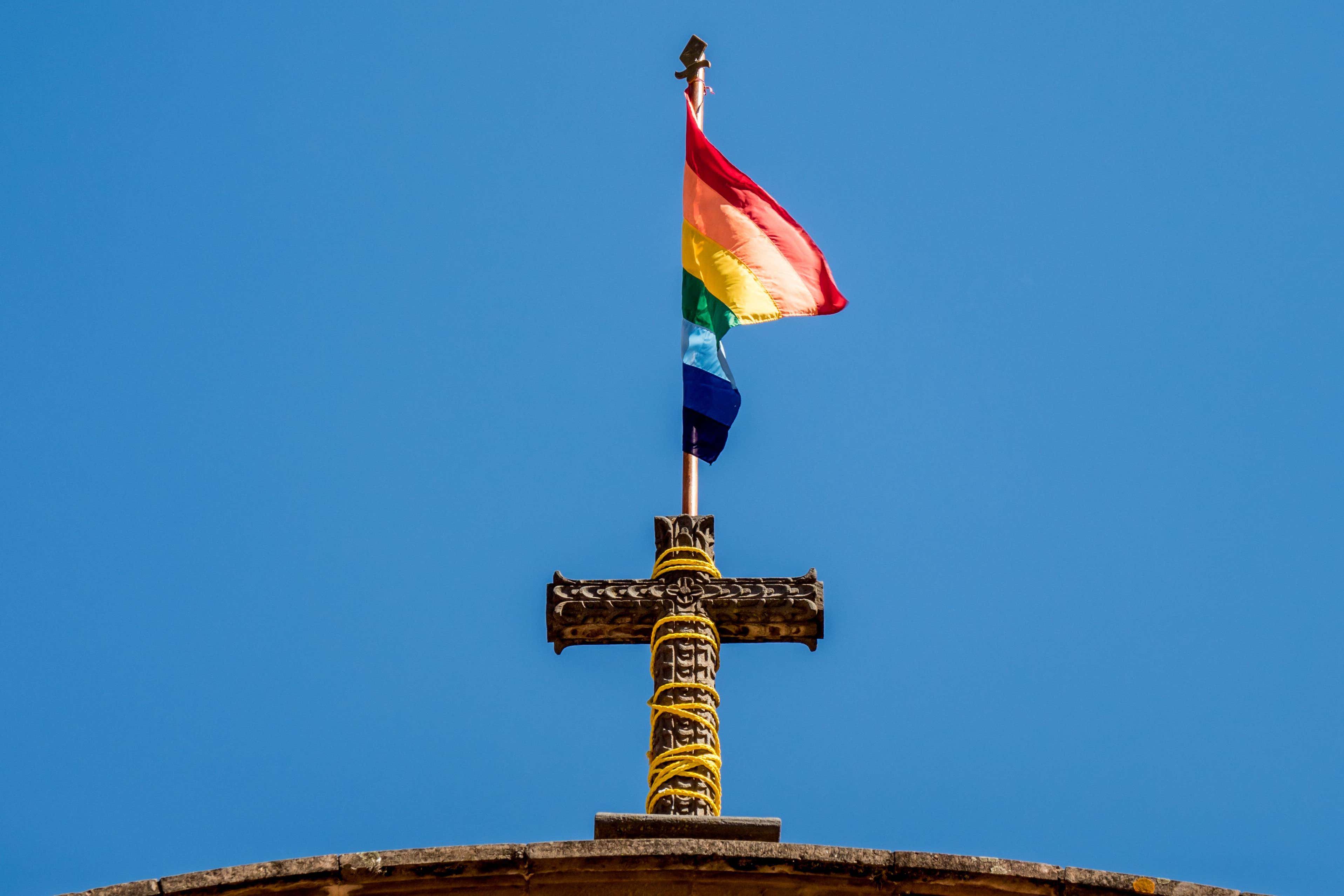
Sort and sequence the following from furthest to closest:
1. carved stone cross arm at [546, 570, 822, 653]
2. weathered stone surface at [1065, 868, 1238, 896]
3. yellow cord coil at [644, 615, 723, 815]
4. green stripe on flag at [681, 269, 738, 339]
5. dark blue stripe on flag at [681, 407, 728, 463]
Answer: green stripe on flag at [681, 269, 738, 339] < dark blue stripe on flag at [681, 407, 728, 463] < carved stone cross arm at [546, 570, 822, 653] < yellow cord coil at [644, 615, 723, 815] < weathered stone surface at [1065, 868, 1238, 896]

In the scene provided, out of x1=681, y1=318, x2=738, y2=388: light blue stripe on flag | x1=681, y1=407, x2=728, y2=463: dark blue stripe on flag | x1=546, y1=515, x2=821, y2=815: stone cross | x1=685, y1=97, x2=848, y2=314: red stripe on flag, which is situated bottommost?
x1=546, y1=515, x2=821, y2=815: stone cross

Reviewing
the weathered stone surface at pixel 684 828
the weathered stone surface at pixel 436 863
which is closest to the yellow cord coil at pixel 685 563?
the weathered stone surface at pixel 684 828

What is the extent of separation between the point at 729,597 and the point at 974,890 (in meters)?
2.96

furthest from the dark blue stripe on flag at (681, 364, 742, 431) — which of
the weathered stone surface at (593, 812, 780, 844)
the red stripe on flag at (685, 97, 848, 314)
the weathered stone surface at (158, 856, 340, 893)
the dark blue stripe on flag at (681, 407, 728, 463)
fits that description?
the weathered stone surface at (158, 856, 340, 893)

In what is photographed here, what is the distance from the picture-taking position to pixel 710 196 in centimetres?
1351

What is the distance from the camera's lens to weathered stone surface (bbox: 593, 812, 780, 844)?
8.12 metres

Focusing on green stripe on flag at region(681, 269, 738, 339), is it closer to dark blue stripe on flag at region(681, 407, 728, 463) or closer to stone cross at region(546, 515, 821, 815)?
dark blue stripe on flag at region(681, 407, 728, 463)

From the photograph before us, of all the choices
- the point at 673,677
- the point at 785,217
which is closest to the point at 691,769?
the point at 673,677

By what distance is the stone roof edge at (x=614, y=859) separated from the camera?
7672mm

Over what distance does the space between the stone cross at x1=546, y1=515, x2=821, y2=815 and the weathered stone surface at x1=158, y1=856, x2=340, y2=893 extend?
8.04 feet

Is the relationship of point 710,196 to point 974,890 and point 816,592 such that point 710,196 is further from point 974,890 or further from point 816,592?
point 974,890

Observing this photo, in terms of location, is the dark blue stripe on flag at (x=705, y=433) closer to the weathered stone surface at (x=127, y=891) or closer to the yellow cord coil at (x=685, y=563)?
the yellow cord coil at (x=685, y=563)

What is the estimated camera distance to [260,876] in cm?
769

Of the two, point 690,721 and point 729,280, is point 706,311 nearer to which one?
point 729,280
